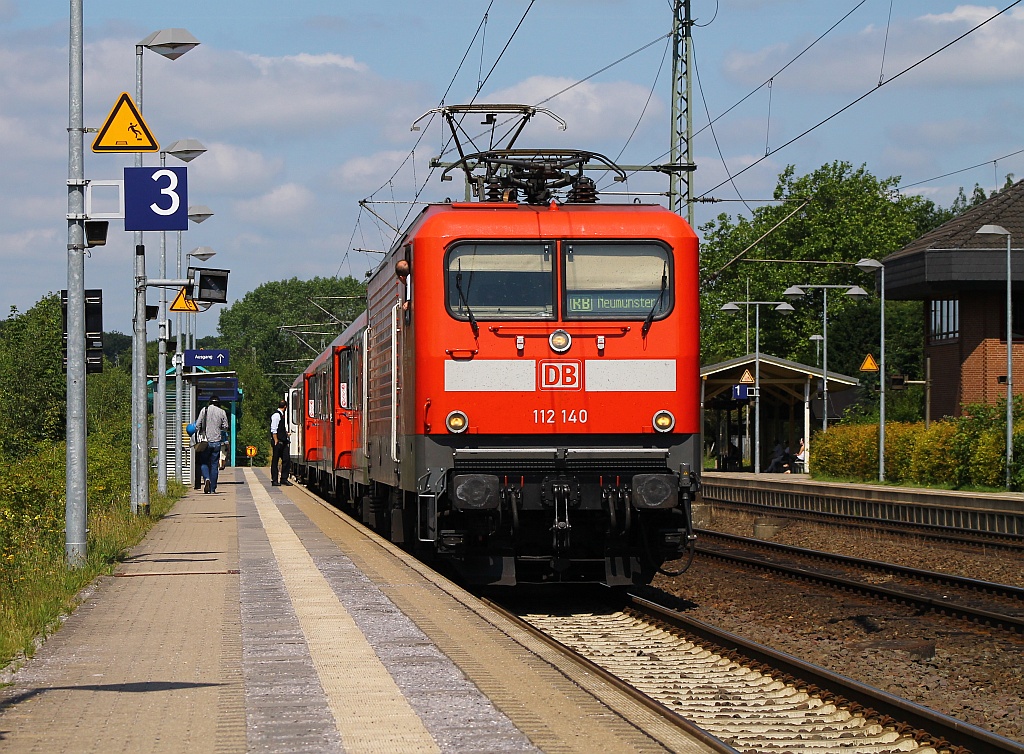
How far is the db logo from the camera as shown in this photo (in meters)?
11.3

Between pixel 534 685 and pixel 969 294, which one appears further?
pixel 969 294

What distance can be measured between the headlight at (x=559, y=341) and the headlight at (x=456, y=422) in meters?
0.89

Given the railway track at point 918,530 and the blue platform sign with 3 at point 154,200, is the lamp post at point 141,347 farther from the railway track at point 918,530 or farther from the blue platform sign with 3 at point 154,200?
the railway track at point 918,530

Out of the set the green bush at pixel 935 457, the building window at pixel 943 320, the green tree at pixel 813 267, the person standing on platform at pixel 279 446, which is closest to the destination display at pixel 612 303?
the green bush at pixel 935 457

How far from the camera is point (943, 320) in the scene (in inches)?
1773

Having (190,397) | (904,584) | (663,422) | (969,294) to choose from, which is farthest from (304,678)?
(969,294)

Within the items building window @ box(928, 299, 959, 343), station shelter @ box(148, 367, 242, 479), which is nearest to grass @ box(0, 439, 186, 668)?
station shelter @ box(148, 367, 242, 479)

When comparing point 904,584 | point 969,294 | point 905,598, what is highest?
point 969,294

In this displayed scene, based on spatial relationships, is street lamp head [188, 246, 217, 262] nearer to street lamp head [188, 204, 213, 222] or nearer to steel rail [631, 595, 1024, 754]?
street lamp head [188, 204, 213, 222]

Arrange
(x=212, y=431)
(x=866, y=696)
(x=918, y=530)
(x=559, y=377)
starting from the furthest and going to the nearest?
(x=212, y=431) → (x=918, y=530) → (x=559, y=377) → (x=866, y=696)

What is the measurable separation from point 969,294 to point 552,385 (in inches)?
1337

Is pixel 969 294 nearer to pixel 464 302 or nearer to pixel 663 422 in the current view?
pixel 663 422

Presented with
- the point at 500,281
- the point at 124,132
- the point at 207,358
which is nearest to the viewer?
the point at 500,281

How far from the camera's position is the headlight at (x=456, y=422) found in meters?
11.2
